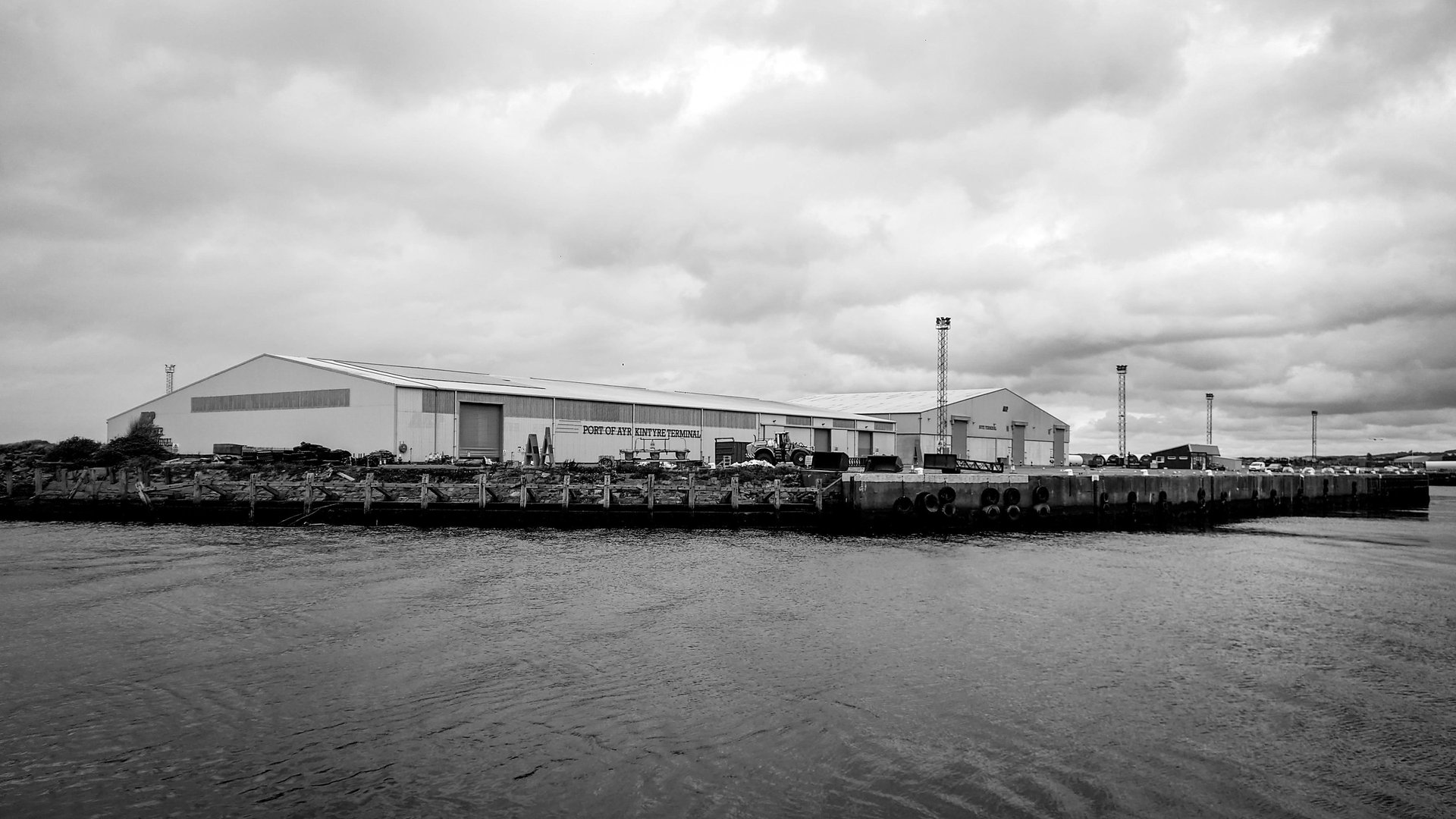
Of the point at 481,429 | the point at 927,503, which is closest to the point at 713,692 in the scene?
the point at 927,503

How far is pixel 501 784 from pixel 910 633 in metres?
9.75

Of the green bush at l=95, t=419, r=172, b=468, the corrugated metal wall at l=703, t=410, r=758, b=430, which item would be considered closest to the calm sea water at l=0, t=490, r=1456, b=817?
the green bush at l=95, t=419, r=172, b=468

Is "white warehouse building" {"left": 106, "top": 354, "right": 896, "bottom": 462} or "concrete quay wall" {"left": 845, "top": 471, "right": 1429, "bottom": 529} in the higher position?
"white warehouse building" {"left": 106, "top": 354, "right": 896, "bottom": 462}

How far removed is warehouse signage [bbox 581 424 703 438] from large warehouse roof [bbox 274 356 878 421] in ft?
6.39

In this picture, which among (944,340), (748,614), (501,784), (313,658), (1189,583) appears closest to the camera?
(501,784)

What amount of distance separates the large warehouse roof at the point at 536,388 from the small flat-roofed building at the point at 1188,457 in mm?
28887

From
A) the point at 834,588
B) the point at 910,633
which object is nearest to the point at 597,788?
the point at 910,633

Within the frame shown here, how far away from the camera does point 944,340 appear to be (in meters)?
66.8

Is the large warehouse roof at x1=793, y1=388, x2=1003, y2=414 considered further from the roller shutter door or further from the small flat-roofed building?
the roller shutter door

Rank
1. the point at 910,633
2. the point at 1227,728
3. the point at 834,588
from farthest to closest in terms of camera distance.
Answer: the point at 834,588 < the point at 910,633 < the point at 1227,728

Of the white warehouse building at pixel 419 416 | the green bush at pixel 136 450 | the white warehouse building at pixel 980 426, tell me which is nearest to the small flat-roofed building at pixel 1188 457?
the white warehouse building at pixel 980 426

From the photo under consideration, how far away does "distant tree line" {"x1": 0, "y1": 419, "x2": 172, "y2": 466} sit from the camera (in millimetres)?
51500

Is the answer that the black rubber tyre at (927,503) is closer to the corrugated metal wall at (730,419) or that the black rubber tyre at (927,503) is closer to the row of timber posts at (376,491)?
the row of timber posts at (376,491)

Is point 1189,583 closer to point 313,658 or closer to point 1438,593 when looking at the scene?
point 1438,593
